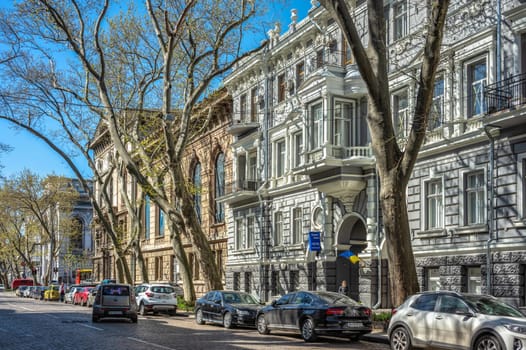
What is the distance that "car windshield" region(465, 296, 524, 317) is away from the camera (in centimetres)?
1496

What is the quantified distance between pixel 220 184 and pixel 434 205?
22.6 meters

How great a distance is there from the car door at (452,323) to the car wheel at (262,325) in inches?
304

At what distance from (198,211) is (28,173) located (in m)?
26.7

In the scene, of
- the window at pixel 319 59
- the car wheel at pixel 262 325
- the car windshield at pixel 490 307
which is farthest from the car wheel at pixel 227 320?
the window at pixel 319 59

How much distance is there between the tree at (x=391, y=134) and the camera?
63.7 feet

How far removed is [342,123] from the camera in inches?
1262

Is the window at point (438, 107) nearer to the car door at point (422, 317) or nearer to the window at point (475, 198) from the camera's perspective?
the window at point (475, 198)

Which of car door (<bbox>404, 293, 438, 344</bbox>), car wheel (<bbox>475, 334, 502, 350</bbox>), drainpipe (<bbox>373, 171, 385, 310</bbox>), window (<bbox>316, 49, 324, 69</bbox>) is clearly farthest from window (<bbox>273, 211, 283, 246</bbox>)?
car wheel (<bbox>475, 334, 502, 350</bbox>)

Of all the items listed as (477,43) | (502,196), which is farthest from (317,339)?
(477,43)

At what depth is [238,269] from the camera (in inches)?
1692

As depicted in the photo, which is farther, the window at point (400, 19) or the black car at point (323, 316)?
the window at point (400, 19)

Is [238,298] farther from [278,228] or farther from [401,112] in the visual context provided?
[278,228]

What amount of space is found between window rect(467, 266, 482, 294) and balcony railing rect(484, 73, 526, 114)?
547 centimetres

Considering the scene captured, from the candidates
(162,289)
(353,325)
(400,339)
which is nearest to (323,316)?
(353,325)
